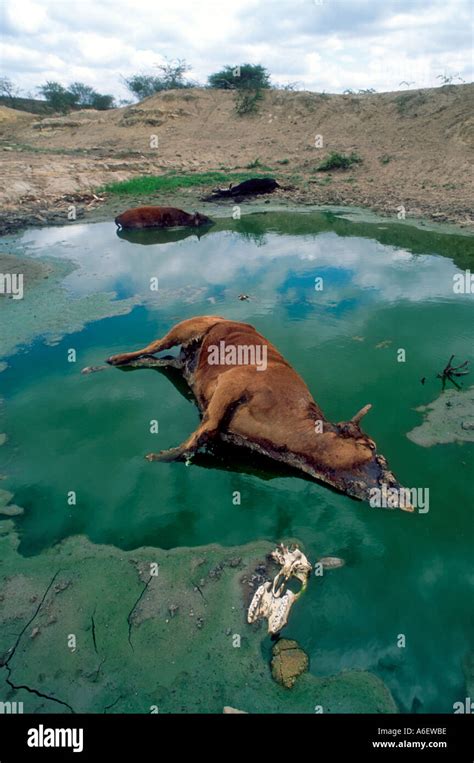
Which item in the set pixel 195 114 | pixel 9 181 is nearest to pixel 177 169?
pixel 9 181

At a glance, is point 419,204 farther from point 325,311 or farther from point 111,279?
point 111,279

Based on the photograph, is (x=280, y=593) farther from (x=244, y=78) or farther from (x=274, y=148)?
(x=244, y=78)

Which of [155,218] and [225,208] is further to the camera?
[225,208]

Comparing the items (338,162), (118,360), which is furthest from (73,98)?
(118,360)

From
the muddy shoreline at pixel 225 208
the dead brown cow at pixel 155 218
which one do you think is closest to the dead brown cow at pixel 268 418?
the dead brown cow at pixel 155 218

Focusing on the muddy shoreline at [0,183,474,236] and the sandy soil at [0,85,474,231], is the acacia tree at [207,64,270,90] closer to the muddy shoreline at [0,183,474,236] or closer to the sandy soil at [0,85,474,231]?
the sandy soil at [0,85,474,231]

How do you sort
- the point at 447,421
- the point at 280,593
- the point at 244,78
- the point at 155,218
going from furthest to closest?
the point at 244,78, the point at 155,218, the point at 447,421, the point at 280,593

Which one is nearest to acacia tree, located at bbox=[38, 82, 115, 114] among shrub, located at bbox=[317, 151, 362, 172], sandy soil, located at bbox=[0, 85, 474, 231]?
sandy soil, located at bbox=[0, 85, 474, 231]

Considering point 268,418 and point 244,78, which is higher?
point 244,78
